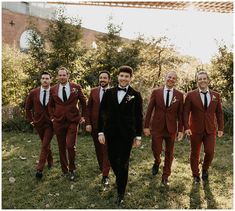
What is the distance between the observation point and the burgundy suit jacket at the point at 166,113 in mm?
6586

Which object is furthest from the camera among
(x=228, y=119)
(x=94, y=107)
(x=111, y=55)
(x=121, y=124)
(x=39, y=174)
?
(x=111, y=55)

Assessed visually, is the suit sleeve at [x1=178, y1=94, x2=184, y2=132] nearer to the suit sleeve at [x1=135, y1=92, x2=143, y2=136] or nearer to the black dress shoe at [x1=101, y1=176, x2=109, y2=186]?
the suit sleeve at [x1=135, y1=92, x2=143, y2=136]

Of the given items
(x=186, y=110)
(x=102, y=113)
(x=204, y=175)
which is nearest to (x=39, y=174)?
(x=102, y=113)

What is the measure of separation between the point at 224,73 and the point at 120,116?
9460mm

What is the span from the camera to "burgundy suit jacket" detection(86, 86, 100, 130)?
7.01 meters

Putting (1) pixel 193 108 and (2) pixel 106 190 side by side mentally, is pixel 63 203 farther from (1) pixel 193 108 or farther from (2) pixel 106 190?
(1) pixel 193 108

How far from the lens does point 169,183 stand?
670 cm

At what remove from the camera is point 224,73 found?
13984 millimetres

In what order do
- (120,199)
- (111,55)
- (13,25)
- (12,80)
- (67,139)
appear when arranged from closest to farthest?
(120,199) < (67,139) < (111,55) < (12,80) < (13,25)

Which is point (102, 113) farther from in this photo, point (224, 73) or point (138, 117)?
point (224, 73)

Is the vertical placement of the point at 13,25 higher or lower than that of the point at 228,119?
higher

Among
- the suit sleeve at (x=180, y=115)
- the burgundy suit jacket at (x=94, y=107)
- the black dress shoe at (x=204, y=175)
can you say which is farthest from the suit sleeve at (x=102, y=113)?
the black dress shoe at (x=204, y=175)

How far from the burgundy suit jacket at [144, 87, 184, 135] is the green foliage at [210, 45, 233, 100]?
25.2ft

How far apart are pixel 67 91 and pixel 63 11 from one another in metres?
8.72
